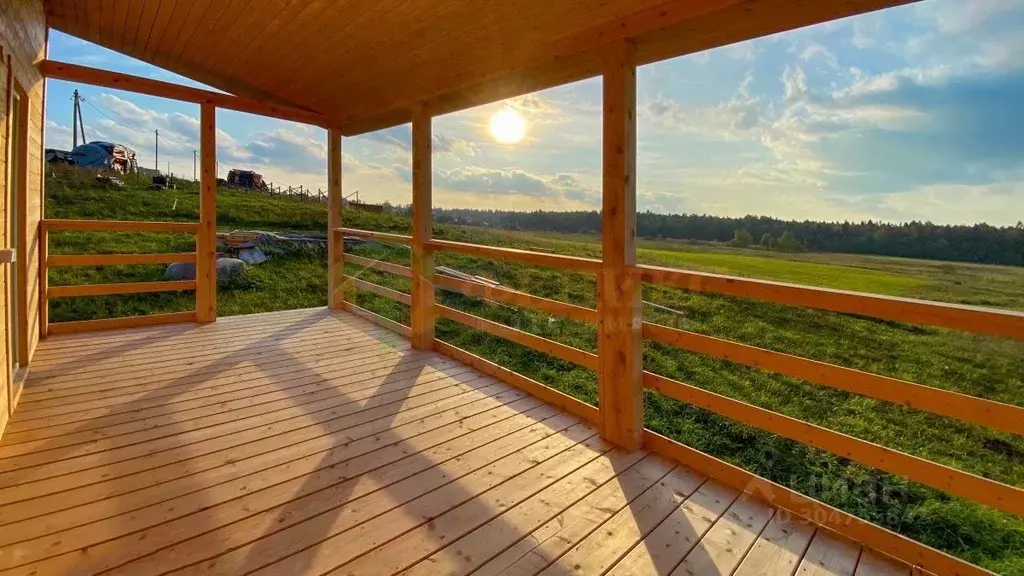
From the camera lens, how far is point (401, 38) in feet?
10.1

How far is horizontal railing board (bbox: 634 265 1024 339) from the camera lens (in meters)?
1.49

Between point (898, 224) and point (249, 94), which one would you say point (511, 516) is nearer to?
point (898, 224)

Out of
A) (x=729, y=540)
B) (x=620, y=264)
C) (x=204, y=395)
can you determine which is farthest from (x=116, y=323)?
(x=729, y=540)

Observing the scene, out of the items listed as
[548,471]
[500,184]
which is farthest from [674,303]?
[548,471]

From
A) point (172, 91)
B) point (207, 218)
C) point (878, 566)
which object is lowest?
point (878, 566)

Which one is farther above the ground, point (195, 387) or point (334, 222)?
point (334, 222)

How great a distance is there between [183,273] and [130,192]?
5.83 metres

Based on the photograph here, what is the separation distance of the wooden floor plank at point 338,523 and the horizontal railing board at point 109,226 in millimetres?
3709

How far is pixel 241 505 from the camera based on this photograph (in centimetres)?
192

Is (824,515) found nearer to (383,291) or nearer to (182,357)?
(383,291)

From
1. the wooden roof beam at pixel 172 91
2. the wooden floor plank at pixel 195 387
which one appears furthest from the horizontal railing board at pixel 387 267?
the wooden roof beam at pixel 172 91

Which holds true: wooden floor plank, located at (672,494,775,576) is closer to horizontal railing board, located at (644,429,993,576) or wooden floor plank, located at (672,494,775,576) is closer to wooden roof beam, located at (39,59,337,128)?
horizontal railing board, located at (644,429,993,576)

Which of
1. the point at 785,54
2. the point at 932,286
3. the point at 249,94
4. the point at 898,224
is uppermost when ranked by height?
the point at 249,94

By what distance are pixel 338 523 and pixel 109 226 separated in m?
4.19
